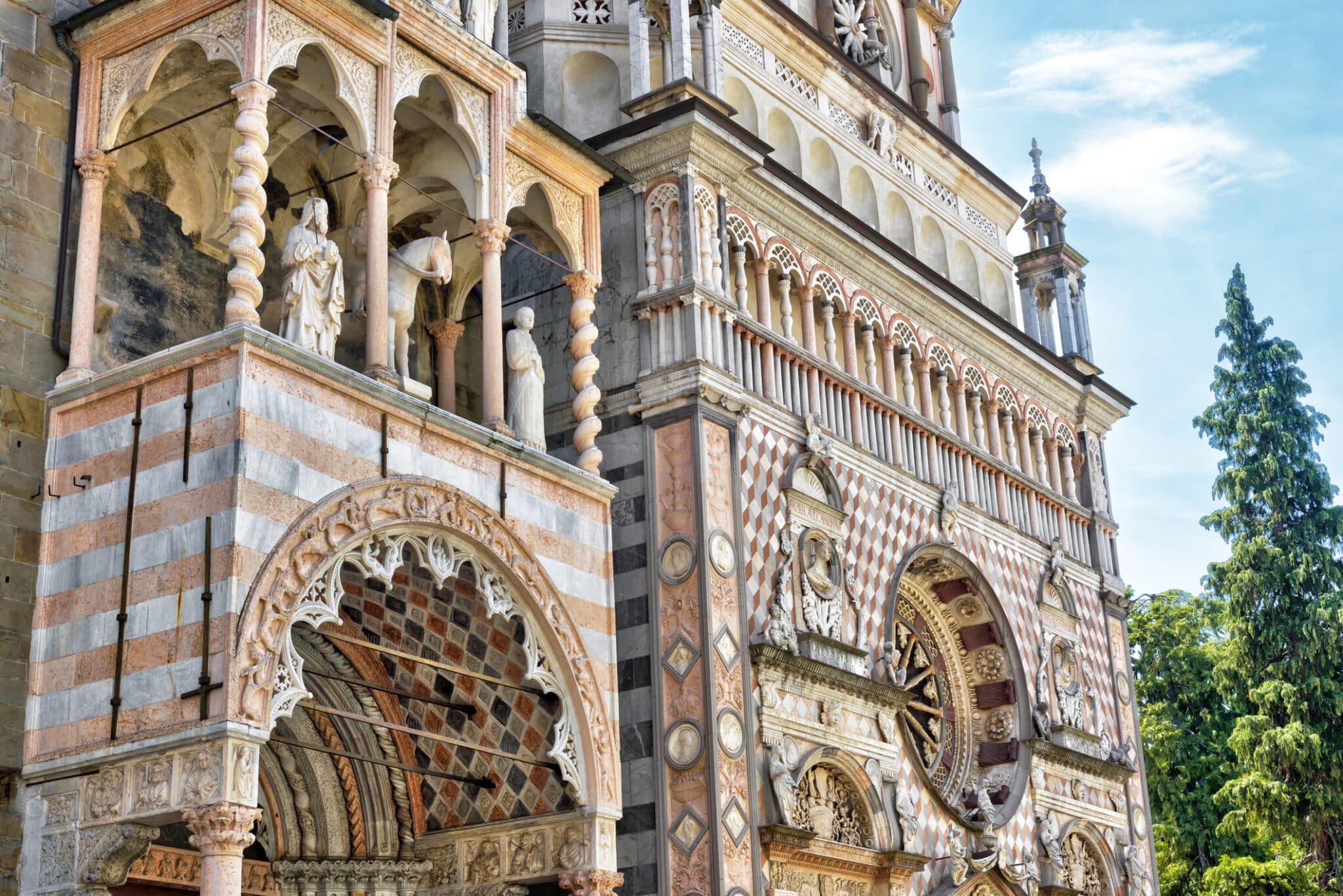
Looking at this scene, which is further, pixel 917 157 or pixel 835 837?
pixel 917 157

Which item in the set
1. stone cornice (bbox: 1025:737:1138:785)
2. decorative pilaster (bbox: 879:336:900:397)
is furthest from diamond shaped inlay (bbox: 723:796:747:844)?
stone cornice (bbox: 1025:737:1138:785)

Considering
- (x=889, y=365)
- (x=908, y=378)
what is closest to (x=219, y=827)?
(x=889, y=365)

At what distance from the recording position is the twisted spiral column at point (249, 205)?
13.3m

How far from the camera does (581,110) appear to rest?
20641 millimetres

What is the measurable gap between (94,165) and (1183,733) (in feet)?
98.8

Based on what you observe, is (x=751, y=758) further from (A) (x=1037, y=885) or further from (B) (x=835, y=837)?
(A) (x=1037, y=885)

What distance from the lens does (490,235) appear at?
16.1 metres

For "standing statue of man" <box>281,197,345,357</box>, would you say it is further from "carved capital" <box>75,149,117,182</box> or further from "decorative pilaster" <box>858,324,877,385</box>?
"decorative pilaster" <box>858,324,877,385</box>

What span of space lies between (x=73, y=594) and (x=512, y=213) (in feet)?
22.1

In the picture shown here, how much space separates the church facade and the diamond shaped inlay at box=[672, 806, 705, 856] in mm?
52

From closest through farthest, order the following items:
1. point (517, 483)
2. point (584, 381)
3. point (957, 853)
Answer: point (517, 483) < point (584, 381) < point (957, 853)

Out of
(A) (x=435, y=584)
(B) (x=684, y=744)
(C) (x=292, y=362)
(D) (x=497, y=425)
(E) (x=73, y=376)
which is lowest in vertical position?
(B) (x=684, y=744)

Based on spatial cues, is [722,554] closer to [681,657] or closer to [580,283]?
[681,657]

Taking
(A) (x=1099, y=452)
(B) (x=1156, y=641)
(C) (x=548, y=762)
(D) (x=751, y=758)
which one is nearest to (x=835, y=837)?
(D) (x=751, y=758)
